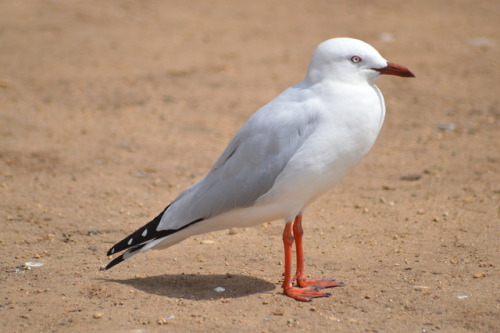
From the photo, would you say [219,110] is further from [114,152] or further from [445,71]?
[445,71]

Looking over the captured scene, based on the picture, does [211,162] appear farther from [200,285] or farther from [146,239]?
[146,239]

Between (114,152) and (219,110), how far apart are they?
186 centimetres

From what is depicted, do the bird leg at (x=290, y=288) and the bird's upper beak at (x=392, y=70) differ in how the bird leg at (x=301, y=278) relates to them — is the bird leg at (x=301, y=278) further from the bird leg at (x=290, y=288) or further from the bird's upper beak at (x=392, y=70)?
the bird's upper beak at (x=392, y=70)

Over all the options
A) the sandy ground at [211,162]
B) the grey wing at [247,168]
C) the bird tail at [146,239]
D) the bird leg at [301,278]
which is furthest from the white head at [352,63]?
the sandy ground at [211,162]

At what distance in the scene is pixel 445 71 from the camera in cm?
1050

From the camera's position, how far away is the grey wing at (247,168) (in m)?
4.41

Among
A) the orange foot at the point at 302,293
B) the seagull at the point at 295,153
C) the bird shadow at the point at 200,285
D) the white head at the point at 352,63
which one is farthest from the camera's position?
the bird shadow at the point at 200,285

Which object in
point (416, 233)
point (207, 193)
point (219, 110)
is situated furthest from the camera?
point (219, 110)

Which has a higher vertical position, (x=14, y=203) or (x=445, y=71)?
(x=445, y=71)

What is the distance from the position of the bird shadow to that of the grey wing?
1.56ft

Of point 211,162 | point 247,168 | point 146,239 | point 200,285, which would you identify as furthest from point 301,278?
point 211,162

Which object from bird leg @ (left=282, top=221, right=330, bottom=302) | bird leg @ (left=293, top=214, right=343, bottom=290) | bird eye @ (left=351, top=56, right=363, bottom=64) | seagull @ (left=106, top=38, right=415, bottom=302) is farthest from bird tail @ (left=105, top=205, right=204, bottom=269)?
bird eye @ (left=351, top=56, right=363, bottom=64)

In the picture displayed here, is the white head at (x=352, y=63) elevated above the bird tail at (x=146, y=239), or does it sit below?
above

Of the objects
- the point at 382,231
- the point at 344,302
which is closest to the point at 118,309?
the point at 344,302
